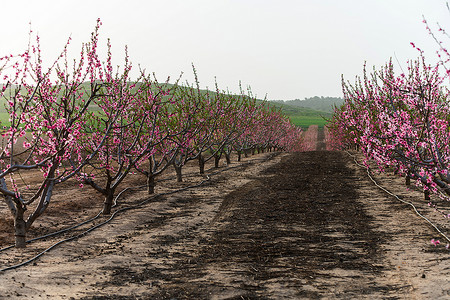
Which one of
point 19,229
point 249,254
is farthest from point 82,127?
point 249,254

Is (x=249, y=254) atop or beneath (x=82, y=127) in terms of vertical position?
beneath

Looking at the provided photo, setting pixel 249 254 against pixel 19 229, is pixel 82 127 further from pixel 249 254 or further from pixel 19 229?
pixel 249 254

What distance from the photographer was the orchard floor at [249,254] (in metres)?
7.31

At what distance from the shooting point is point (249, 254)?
9477mm

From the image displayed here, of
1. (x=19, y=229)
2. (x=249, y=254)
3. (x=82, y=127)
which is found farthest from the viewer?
(x=82, y=127)

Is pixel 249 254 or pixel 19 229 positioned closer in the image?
pixel 249 254

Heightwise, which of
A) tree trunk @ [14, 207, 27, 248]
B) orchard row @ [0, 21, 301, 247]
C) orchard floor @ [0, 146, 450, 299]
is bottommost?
orchard floor @ [0, 146, 450, 299]

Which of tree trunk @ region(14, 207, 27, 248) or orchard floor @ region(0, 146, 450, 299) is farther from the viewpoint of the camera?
tree trunk @ region(14, 207, 27, 248)

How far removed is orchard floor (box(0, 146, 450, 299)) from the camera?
7.31 meters

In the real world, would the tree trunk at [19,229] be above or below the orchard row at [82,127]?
below

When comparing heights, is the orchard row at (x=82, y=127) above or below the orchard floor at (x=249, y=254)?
above

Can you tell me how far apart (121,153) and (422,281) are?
9.89 meters

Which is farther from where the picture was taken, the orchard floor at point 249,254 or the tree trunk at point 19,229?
the tree trunk at point 19,229

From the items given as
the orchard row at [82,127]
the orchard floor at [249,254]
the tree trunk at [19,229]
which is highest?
the orchard row at [82,127]
